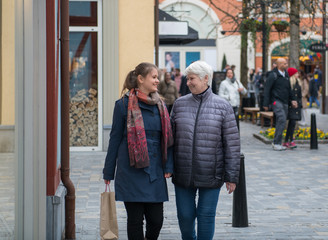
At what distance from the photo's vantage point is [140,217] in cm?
492

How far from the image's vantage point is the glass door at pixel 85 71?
1338 centimetres

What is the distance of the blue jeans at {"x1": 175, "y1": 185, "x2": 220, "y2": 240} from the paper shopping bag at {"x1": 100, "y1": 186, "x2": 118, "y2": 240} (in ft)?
1.66

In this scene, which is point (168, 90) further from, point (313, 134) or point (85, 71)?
point (313, 134)

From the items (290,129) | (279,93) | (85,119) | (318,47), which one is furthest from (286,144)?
(318,47)

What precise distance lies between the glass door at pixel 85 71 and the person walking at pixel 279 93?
3431 millimetres

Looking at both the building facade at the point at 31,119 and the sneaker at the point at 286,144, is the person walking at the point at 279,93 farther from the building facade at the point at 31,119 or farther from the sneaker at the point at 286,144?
the building facade at the point at 31,119

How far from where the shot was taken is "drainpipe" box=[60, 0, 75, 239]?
588cm

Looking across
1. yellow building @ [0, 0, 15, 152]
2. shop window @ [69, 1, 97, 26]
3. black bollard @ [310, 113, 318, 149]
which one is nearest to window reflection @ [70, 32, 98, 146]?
shop window @ [69, 1, 97, 26]

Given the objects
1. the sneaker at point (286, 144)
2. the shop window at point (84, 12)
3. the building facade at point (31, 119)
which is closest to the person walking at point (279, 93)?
the sneaker at point (286, 144)

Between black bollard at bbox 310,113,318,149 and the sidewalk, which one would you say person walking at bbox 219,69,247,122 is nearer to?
black bollard at bbox 310,113,318,149

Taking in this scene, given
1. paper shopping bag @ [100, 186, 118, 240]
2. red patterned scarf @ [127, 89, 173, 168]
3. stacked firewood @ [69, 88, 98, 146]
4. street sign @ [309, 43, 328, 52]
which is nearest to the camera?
red patterned scarf @ [127, 89, 173, 168]

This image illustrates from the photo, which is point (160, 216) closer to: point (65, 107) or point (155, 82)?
point (155, 82)

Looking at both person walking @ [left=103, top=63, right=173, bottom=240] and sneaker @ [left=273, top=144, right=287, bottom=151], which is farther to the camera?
sneaker @ [left=273, top=144, right=287, bottom=151]

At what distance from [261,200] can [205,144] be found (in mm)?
3484
